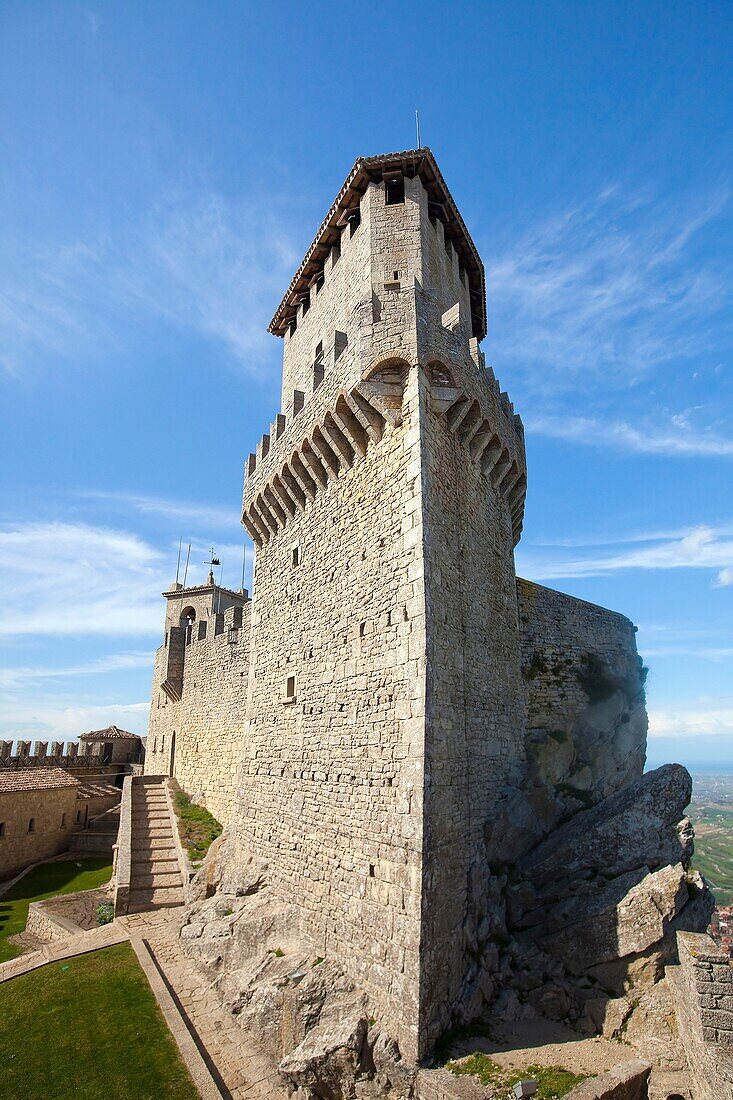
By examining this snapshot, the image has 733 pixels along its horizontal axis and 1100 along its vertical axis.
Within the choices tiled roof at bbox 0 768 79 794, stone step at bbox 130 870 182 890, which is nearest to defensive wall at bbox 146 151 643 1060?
stone step at bbox 130 870 182 890

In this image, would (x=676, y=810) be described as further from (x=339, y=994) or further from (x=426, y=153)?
(x=426, y=153)

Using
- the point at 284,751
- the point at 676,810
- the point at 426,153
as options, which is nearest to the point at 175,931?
the point at 284,751

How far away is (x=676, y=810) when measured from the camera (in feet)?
33.5

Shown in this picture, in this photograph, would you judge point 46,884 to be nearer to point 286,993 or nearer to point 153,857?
point 153,857

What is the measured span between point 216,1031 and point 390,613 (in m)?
7.62

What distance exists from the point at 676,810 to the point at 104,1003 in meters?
10.7

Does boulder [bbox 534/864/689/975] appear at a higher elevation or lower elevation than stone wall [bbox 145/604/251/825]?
lower

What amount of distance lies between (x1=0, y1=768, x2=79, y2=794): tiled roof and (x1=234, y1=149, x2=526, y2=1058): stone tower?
53.2ft

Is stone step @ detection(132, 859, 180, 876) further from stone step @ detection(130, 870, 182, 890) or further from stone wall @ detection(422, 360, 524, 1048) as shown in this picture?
stone wall @ detection(422, 360, 524, 1048)

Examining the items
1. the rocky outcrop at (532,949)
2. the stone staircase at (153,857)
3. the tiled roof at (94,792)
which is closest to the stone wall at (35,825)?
the tiled roof at (94,792)

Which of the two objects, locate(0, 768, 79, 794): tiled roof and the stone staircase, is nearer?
the stone staircase

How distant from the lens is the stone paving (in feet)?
27.9

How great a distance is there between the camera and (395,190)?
1390 cm

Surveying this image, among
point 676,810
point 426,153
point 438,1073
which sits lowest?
point 438,1073
